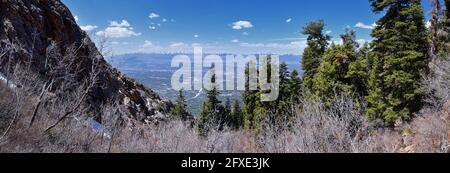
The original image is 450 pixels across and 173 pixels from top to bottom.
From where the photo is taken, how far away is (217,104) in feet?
127

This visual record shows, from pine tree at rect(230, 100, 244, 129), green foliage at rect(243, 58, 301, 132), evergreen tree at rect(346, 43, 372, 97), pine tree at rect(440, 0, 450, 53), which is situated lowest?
pine tree at rect(230, 100, 244, 129)

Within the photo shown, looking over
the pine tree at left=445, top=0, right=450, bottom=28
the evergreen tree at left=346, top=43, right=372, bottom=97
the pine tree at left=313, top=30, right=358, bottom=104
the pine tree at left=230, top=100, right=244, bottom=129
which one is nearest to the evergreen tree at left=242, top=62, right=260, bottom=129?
the pine tree at left=230, top=100, right=244, bottom=129

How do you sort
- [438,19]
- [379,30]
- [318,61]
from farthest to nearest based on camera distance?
[318,61], [438,19], [379,30]

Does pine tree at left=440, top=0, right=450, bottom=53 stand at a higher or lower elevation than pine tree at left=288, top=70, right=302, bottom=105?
higher

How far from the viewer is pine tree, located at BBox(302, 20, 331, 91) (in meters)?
38.2

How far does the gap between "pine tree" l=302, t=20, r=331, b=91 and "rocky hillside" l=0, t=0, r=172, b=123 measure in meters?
18.0

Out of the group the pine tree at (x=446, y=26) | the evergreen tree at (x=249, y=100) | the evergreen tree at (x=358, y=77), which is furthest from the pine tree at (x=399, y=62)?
the evergreen tree at (x=249, y=100)

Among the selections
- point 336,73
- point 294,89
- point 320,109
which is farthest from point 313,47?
point 320,109

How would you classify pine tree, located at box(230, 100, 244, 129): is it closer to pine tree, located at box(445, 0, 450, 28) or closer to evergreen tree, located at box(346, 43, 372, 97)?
evergreen tree, located at box(346, 43, 372, 97)

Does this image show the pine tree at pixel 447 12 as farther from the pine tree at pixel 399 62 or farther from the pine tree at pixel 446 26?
the pine tree at pixel 399 62
